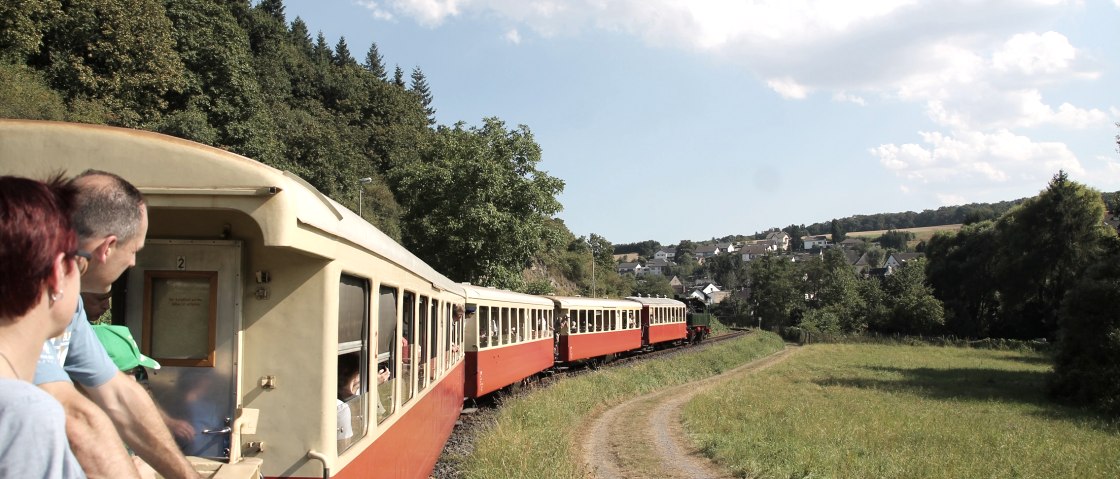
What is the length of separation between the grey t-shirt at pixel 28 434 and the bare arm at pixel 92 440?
40 cm

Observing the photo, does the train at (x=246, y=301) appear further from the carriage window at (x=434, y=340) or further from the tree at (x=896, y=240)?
the tree at (x=896, y=240)

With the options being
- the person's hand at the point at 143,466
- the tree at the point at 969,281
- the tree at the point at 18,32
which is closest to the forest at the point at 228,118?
the tree at the point at 18,32

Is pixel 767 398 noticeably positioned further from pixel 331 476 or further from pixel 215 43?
pixel 215 43

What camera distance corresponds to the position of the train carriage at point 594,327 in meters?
22.9

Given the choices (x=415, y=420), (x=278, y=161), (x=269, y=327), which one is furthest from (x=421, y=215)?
(x=269, y=327)

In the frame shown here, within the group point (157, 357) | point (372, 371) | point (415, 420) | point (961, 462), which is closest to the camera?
point (157, 357)

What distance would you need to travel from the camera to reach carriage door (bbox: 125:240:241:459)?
158 inches

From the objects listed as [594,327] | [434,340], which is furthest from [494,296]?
[594,327]

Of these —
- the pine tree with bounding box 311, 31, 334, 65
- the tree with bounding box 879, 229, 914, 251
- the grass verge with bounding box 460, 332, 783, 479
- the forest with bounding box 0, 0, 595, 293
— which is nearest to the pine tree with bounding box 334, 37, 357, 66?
the pine tree with bounding box 311, 31, 334, 65

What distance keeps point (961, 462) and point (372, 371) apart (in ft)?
32.5

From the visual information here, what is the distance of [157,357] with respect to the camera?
4.05 metres

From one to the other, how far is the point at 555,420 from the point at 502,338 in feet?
9.75

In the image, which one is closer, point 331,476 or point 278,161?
point 331,476

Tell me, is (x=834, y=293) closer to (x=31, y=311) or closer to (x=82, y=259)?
(x=82, y=259)
